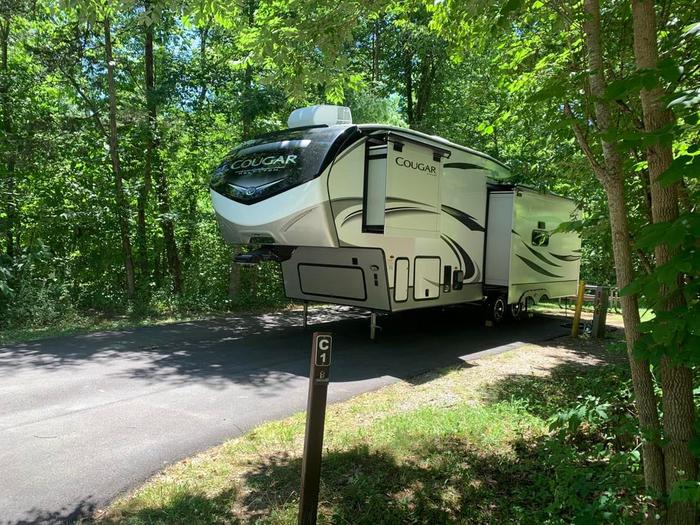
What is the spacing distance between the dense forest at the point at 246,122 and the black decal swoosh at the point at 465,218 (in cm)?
120

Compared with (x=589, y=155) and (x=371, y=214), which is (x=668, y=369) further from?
(x=371, y=214)

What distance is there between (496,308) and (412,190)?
4.19 m

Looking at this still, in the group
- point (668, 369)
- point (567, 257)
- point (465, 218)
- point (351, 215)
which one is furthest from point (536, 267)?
point (668, 369)

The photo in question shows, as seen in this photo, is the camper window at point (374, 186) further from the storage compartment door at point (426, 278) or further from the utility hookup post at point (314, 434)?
the utility hookup post at point (314, 434)

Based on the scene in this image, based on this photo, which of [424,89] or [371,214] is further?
[424,89]

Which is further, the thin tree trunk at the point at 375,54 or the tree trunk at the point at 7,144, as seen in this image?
the thin tree trunk at the point at 375,54

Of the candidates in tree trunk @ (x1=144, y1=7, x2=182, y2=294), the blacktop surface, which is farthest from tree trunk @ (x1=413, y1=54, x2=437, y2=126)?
the blacktop surface

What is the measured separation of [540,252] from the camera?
12055 millimetres

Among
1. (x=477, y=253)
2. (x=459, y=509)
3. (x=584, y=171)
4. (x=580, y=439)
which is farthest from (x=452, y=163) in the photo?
(x=459, y=509)

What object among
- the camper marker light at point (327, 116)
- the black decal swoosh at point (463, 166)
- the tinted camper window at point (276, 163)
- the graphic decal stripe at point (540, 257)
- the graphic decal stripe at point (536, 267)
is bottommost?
the graphic decal stripe at point (536, 267)

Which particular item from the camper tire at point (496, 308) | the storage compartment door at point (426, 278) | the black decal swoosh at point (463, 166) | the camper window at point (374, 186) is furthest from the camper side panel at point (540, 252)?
the camper window at point (374, 186)

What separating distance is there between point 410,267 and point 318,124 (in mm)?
2742

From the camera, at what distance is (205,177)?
1421 cm

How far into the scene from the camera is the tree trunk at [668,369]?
2.62m
